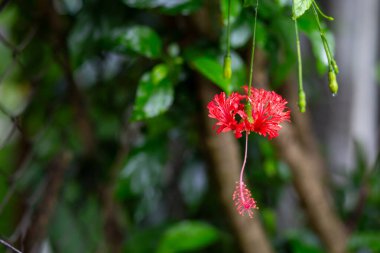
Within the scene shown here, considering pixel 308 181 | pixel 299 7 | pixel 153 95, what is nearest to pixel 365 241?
pixel 308 181

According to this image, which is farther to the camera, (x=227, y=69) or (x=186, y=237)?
(x=186, y=237)

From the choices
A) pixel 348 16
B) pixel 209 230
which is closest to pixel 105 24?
pixel 209 230

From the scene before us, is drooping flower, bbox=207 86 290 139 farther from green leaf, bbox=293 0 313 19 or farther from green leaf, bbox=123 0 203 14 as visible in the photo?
green leaf, bbox=123 0 203 14

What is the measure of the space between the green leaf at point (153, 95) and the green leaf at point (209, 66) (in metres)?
0.04

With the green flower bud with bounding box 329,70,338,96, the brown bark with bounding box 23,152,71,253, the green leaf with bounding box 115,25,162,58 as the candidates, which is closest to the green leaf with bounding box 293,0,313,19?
the green flower bud with bounding box 329,70,338,96

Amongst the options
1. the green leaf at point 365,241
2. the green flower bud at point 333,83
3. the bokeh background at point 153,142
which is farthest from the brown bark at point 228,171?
the green flower bud at point 333,83

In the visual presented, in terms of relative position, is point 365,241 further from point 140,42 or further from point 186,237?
point 140,42

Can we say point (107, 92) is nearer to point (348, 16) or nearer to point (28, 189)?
point (28, 189)

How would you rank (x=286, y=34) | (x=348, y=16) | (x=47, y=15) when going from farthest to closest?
(x=348, y=16)
(x=47, y=15)
(x=286, y=34)

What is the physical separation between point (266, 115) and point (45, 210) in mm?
427

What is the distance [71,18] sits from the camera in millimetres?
884

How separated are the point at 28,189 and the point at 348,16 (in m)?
1.06

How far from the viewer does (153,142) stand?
877 mm

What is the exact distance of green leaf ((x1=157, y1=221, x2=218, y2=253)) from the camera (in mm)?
908
